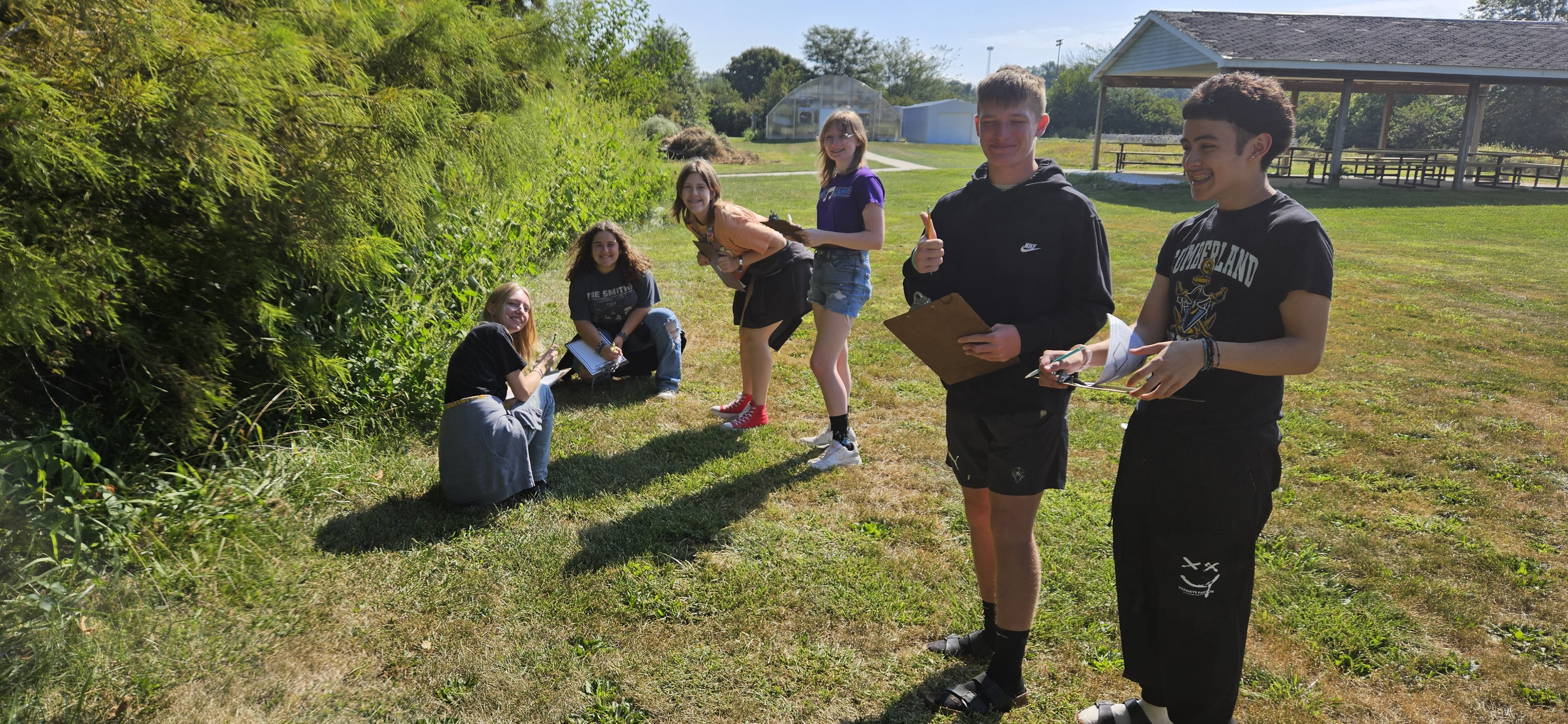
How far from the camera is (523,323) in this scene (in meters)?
4.00

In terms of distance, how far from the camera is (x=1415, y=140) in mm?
38781

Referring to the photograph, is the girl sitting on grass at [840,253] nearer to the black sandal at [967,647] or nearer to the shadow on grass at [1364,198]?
the black sandal at [967,647]

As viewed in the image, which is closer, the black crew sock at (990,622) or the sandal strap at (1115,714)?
the sandal strap at (1115,714)

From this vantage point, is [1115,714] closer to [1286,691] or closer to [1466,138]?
[1286,691]

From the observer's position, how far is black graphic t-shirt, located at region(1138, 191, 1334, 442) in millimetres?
1852

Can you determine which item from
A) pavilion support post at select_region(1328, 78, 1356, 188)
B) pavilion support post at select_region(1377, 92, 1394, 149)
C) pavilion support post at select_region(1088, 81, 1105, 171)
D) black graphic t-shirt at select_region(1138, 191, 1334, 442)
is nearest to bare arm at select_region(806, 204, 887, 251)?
black graphic t-shirt at select_region(1138, 191, 1334, 442)

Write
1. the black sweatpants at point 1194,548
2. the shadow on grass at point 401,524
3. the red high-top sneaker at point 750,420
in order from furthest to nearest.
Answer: the red high-top sneaker at point 750,420 < the shadow on grass at point 401,524 < the black sweatpants at point 1194,548

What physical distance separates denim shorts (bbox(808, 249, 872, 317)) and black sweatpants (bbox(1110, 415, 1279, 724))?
87.4 inches

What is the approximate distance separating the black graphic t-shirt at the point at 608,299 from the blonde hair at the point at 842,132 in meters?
1.87

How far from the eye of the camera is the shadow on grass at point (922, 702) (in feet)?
8.57

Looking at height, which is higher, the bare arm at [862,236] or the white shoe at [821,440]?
the bare arm at [862,236]

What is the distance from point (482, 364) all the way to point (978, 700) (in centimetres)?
257

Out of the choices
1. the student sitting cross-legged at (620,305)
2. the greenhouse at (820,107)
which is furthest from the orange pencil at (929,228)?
the greenhouse at (820,107)

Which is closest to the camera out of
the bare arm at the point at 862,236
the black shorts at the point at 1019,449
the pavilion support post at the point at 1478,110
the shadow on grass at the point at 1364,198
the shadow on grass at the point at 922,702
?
the black shorts at the point at 1019,449
